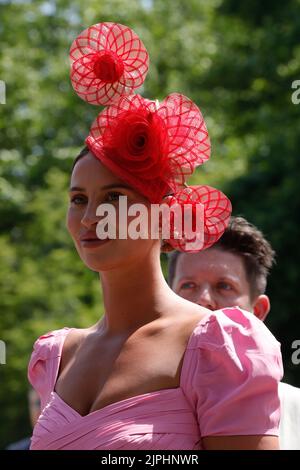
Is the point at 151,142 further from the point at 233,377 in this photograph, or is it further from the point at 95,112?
the point at 95,112

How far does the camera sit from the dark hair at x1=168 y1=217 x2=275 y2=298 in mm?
4137

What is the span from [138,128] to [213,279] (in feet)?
4.40

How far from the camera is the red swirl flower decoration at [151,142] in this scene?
2785 millimetres

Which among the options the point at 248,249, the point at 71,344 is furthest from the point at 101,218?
the point at 248,249

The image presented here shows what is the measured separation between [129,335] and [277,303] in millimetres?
9534

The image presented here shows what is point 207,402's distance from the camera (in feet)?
8.10

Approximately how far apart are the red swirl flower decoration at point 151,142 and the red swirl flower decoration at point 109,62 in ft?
0.23

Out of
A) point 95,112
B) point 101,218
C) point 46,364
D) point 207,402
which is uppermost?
point 95,112

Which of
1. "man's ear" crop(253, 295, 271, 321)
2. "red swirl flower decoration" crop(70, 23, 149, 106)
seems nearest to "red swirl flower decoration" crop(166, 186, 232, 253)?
"red swirl flower decoration" crop(70, 23, 149, 106)

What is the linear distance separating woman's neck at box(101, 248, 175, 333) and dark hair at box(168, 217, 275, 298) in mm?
1353

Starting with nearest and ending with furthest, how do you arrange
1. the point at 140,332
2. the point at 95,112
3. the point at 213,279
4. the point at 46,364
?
the point at 140,332 → the point at 46,364 → the point at 213,279 → the point at 95,112

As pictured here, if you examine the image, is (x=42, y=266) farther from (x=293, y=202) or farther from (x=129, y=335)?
(x=129, y=335)

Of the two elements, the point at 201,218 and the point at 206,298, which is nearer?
the point at 201,218
